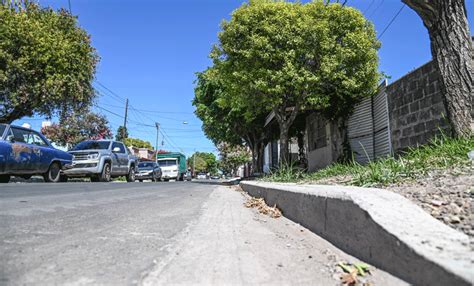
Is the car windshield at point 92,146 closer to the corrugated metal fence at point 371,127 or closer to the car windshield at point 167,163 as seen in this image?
the corrugated metal fence at point 371,127

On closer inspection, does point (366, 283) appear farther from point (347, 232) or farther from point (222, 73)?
point (222, 73)

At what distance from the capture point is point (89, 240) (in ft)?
10.8

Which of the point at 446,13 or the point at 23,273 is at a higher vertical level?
the point at 446,13

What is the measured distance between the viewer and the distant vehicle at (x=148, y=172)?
27522 millimetres

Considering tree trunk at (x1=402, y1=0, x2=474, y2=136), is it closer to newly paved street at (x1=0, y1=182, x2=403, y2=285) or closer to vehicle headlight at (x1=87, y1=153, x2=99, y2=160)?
newly paved street at (x1=0, y1=182, x2=403, y2=285)

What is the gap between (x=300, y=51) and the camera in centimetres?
1286

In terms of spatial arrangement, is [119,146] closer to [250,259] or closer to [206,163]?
[250,259]

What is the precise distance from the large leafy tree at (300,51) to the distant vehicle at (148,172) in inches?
609

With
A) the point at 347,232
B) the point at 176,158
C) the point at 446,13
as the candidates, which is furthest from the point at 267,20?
the point at 176,158

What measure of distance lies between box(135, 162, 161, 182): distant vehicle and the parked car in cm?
1356

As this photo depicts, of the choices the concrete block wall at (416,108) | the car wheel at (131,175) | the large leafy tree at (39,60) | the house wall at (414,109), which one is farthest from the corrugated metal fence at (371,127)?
the large leafy tree at (39,60)

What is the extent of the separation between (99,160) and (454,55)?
13.3 m

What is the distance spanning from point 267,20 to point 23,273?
477 inches

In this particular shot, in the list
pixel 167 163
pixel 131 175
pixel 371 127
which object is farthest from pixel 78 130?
pixel 371 127
